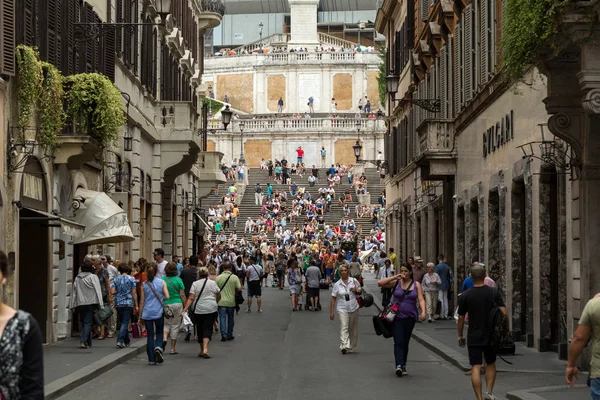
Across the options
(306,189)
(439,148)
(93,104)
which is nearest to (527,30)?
(93,104)

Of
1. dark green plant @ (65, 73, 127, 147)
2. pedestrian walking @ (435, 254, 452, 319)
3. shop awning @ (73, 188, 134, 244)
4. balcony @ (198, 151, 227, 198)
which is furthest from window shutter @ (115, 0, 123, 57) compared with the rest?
balcony @ (198, 151, 227, 198)

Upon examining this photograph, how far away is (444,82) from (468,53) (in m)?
5.02

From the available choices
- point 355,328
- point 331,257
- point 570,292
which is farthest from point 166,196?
point 570,292

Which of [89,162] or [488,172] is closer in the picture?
[89,162]

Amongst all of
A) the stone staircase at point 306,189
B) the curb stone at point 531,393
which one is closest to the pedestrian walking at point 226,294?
the curb stone at point 531,393

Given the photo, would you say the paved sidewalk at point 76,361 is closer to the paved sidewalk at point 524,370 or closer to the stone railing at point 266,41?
the paved sidewalk at point 524,370

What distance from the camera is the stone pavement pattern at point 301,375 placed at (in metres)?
16.1

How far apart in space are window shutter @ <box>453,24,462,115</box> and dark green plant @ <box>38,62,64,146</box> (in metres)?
11.7

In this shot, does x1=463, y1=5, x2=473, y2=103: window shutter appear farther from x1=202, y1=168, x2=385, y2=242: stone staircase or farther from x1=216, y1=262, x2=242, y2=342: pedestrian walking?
x1=202, y1=168, x2=385, y2=242: stone staircase

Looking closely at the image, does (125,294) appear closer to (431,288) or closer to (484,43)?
(484,43)

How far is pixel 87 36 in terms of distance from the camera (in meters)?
24.4

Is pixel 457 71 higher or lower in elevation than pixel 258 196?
higher

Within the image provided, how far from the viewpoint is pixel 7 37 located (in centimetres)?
1897

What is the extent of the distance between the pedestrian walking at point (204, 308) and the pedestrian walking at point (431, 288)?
376 inches
